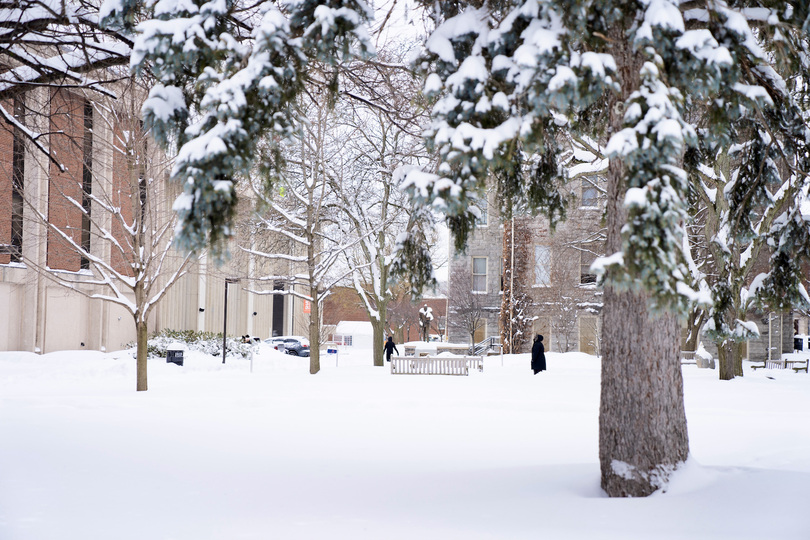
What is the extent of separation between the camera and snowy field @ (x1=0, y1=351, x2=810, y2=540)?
5859 mm

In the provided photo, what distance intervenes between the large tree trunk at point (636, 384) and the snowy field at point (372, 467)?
10.5 inches

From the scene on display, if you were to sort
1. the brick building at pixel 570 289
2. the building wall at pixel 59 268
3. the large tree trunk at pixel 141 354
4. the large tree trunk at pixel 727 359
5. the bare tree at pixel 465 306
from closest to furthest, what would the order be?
the large tree trunk at pixel 141 354
the large tree trunk at pixel 727 359
the building wall at pixel 59 268
the brick building at pixel 570 289
the bare tree at pixel 465 306

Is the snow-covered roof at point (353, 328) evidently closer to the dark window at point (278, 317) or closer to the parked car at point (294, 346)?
the dark window at point (278, 317)

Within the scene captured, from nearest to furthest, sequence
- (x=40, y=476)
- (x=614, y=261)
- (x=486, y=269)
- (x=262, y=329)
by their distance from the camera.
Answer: (x=614, y=261), (x=40, y=476), (x=486, y=269), (x=262, y=329)

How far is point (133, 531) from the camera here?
5.68m

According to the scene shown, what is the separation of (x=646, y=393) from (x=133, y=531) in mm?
4409

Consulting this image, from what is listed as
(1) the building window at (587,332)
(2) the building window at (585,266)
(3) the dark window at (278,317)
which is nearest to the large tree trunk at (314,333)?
(2) the building window at (585,266)

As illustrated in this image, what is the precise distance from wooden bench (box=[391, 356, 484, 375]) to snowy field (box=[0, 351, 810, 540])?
5152mm

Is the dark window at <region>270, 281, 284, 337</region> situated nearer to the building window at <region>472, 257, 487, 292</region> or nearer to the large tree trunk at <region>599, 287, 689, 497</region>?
the building window at <region>472, 257, 487, 292</region>

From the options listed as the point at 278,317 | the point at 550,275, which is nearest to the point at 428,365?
the point at 550,275

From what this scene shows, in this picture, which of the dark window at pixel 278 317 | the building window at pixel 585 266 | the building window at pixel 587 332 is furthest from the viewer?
the dark window at pixel 278 317

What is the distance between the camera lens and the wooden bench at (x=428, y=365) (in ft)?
72.5

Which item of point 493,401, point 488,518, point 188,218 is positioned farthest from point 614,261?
point 493,401

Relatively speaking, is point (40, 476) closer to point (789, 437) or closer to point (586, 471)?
point (586, 471)
